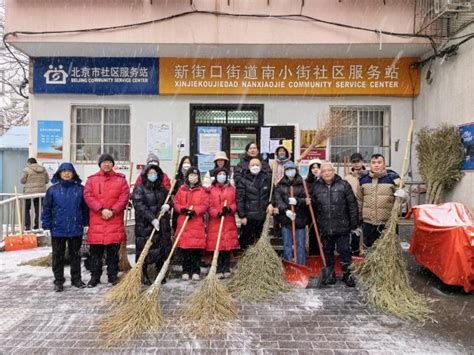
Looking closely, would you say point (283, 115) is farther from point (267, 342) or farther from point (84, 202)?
point (267, 342)

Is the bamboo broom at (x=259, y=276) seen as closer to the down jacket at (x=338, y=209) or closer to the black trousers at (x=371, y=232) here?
the down jacket at (x=338, y=209)

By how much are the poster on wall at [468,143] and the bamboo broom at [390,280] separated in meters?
2.93

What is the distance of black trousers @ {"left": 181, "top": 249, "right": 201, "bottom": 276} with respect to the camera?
5.81m

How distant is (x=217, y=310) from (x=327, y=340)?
1138 millimetres

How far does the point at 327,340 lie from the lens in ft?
12.8

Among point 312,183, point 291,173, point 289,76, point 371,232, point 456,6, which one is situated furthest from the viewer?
point 289,76

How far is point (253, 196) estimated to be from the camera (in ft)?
19.3

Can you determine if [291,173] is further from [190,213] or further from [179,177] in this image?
[179,177]

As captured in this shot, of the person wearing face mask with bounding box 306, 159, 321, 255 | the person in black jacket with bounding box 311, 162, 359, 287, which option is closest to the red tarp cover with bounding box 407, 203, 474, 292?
the person in black jacket with bounding box 311, 162, 359, 287

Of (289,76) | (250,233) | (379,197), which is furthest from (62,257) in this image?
(289,76)

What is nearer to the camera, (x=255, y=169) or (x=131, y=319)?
(x=131, y=319)

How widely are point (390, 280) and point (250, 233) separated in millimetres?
2006

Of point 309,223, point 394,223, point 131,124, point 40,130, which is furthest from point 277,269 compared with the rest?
point 40,130

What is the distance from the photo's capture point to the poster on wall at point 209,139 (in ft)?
31.7
